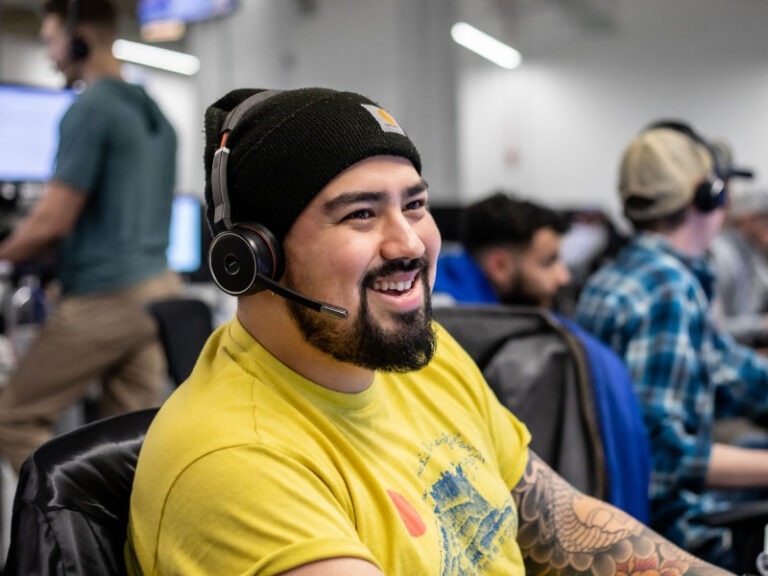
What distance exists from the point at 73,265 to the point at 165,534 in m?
1.56

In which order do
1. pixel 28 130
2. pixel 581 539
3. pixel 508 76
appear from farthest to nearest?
pixel 508 76, pixel 28 130, pixel 581 539

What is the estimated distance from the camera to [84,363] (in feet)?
6.98

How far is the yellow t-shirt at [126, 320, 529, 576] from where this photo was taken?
744mm

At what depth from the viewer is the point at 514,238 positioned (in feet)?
7.97

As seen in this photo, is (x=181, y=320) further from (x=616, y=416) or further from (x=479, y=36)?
(x=479, y=36)

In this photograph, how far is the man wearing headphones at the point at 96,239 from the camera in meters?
2.08

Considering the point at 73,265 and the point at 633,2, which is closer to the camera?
the point at 73,265

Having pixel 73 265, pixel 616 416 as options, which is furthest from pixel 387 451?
pixel 73 265

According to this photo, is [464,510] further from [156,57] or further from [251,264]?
[156,57]

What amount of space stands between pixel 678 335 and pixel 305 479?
1049 millimetres

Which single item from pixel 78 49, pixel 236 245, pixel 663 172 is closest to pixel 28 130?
pixel 78 49

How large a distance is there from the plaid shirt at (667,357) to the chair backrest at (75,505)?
3.35 feet

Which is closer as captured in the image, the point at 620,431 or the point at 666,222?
the point at 620,431

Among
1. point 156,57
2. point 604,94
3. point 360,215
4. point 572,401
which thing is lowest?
point 572,401
